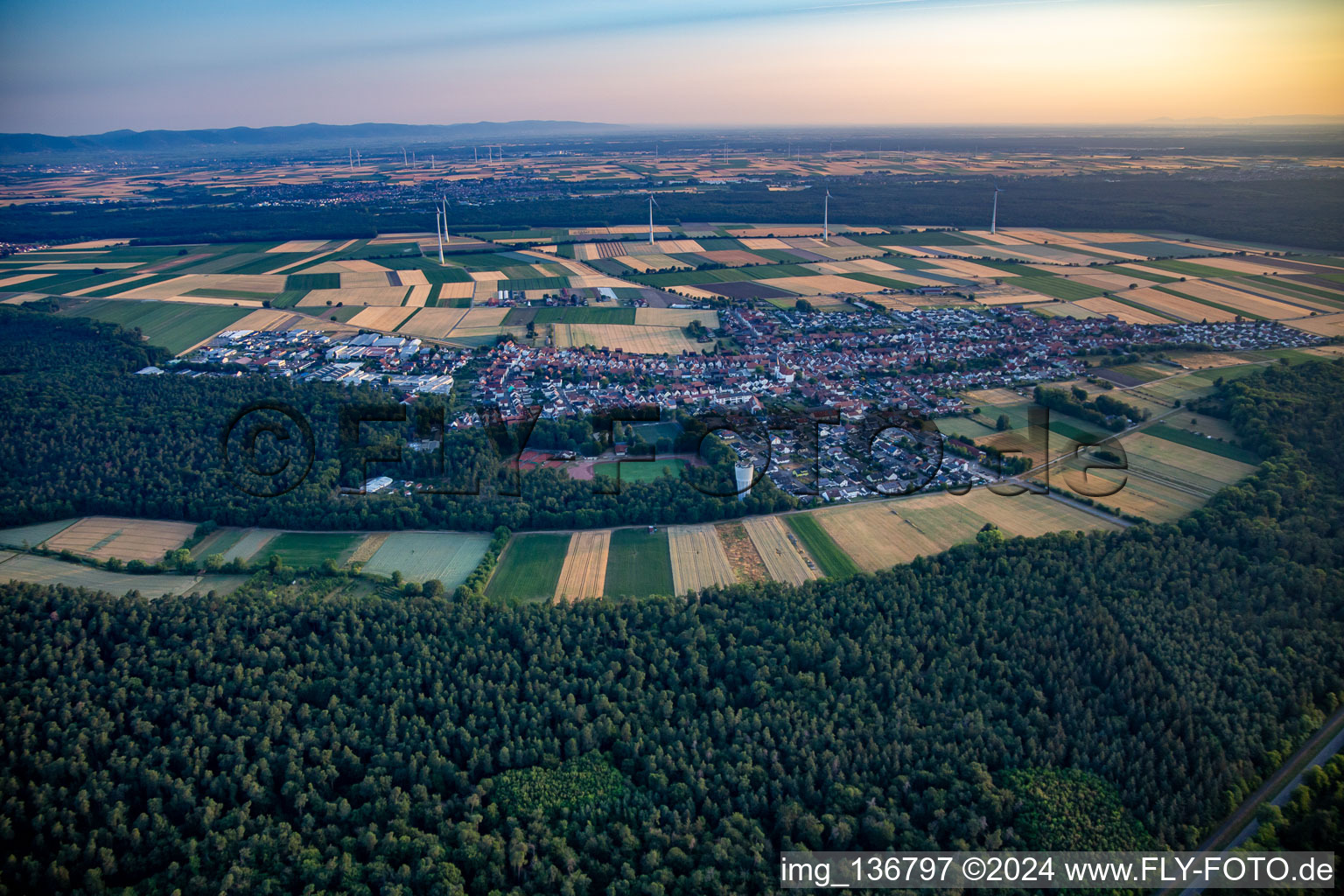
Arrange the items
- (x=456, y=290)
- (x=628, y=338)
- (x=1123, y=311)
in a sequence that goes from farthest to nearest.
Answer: (x=456, y=290) → (x=1123, y=311) → (x=628, y=338)

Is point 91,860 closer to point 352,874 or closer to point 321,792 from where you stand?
point 321,792

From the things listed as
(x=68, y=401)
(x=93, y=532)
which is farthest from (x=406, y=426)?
(x=68, y=401)

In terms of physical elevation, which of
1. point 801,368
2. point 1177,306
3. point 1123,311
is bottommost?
point 801,368

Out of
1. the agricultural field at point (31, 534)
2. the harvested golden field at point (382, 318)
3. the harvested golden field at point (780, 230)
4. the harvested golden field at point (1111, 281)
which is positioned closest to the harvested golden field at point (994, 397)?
the harvested golden field at point (1111, 281)

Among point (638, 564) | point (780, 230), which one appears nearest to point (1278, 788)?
point (638, 564)

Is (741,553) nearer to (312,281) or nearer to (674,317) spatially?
(674,317)

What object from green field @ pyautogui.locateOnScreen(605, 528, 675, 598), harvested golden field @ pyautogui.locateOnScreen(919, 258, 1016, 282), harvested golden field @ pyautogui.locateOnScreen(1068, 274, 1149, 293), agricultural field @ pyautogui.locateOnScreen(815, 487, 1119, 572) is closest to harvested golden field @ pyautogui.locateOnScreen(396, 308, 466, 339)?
green field @ pyautogui.locateOnScreen(605, 528, 675, 598)

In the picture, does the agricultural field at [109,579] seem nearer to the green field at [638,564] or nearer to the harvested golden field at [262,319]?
the green field at [638,564]
